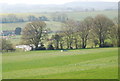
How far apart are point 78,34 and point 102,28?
3318mm

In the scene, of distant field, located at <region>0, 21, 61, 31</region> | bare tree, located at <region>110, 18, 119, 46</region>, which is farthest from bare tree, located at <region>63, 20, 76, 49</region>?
bare tree, located at <region>110, 18, 119, 46</region>

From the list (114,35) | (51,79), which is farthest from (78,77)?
(114,35)

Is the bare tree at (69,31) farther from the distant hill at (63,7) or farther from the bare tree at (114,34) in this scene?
the bare tree at (114,34)

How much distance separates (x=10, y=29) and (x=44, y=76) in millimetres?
24959

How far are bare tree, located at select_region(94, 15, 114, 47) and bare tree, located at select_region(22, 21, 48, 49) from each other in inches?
270

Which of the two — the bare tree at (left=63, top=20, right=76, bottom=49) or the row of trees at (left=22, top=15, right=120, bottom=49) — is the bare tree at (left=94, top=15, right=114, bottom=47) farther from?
the bare tree at (left=63, top=20, right=76, bottom=49)

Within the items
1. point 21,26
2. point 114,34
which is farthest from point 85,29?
point 21,26

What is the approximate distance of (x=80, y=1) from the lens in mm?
39750

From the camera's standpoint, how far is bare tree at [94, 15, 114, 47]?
32219 mm

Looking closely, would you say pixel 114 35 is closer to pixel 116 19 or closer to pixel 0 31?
pixel 116 19

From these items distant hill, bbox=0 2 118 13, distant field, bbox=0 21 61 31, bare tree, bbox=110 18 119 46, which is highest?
distant hill, bbox=0 2 118 13

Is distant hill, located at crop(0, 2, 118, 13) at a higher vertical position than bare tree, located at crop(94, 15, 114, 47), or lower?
higher

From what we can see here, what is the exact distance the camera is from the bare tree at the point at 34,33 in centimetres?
3000

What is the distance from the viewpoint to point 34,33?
3069cm
